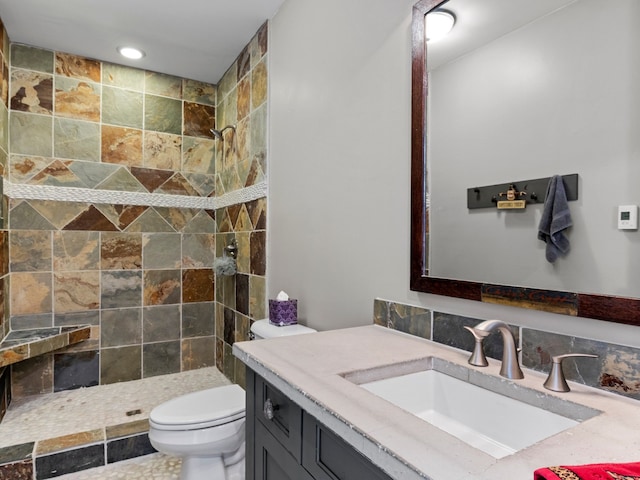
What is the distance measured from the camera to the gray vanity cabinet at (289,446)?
0.75 meters

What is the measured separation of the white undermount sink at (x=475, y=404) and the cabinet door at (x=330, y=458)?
16 centimetres

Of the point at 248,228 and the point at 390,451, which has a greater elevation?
the point at 248,228

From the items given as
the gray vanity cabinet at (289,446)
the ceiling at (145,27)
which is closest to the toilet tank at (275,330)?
the gray vanity cabinet at (289,446)

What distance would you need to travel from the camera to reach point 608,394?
820 millimetres

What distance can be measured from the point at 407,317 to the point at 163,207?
249 centimetres

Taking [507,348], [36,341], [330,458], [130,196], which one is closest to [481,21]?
[507,348]

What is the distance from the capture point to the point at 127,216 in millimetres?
3045

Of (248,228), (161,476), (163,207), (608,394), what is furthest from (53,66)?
(608,394)

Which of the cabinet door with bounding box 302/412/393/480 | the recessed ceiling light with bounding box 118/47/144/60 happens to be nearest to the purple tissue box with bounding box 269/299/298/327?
the cabinet door with bounding box 302/412/393/480

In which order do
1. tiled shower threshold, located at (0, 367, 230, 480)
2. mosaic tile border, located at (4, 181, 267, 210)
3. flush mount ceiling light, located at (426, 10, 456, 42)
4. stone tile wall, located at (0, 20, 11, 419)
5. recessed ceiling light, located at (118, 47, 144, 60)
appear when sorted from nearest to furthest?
flush mount ceiling light, located at (426, 10, 456, 42) → tiled shower threshold, located at (0, 367, 230, 480) → stone tile wall, located at (0, 20, 11, 419) → mosaic tile border, located at (4, 181, 267, 210) → recessed ceiling light, located at (118, 47, 144, 60)

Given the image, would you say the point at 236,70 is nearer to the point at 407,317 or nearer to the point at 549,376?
the point at 407,317

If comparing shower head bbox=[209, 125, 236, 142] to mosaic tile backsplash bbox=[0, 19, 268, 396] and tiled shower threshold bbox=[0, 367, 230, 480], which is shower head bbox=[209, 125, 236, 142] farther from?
tiled shower threshold bbox=[0, 367, 230, 480]

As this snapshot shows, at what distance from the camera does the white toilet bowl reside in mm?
1769

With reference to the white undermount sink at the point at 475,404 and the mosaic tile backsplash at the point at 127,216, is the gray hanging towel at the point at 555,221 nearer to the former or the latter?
the white undermount sink at the point at 475,404
